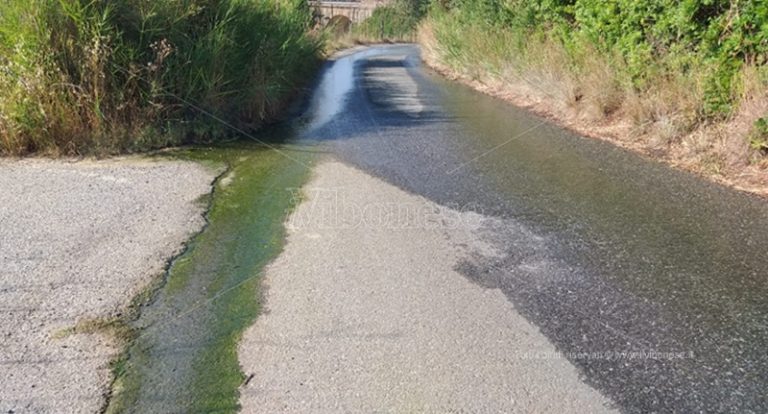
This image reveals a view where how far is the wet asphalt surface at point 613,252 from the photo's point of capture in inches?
130

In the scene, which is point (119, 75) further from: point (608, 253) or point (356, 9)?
point (356, 9)

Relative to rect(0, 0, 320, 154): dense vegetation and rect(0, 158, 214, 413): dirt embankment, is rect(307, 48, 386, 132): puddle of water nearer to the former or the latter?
rect(0, 0, 320, 154): dense vegetation

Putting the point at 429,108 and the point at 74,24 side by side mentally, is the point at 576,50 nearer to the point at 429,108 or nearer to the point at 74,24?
the point at 429,108

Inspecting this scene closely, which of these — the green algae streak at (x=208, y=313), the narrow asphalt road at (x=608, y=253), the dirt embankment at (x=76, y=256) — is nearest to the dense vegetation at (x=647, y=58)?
the narrow asphalt road at (x=608, y=253)

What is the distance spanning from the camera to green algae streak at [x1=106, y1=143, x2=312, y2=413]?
3.05 meters

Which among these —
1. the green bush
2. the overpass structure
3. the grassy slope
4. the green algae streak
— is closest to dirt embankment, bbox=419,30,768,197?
the grassy slope

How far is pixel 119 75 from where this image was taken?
7883 millimetres

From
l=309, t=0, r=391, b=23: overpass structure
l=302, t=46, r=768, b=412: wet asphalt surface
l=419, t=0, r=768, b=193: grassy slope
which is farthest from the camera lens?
l=309, t=0, r=391, b=23: overpass structure

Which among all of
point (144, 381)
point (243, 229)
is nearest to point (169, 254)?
point (243, 229)

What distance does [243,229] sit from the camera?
17.3 ft

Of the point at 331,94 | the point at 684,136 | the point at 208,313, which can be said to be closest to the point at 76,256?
the point at 208,313

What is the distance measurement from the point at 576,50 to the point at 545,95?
36.8 inches

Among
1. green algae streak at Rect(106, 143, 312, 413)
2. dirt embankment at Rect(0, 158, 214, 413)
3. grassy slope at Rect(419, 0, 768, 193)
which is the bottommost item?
green algae streak at Rect(106, 143, 312, 413)

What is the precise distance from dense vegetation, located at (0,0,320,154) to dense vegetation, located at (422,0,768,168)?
5272 mm
